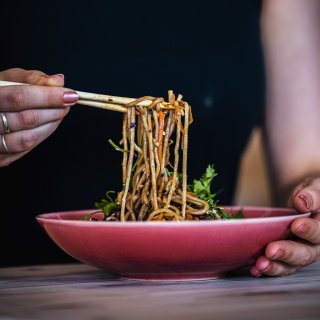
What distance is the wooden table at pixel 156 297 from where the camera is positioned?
93 cm

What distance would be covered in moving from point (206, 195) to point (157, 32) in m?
0.94

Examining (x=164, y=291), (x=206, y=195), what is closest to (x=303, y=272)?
(x=206, y=195)

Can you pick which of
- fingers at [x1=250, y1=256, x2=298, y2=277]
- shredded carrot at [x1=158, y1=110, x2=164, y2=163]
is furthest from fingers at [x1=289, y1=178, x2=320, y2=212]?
shredded carrot at [x1=158, y1=110, x2=164, y2=163]

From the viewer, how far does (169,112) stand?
1.44 meters

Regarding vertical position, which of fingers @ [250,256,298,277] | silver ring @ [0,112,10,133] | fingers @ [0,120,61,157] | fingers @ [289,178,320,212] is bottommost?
fingers @ [250,256,298,277]

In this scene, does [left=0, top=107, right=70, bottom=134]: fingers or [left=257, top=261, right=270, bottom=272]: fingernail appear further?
[left=0, top=107, right=70, bottom=134]: fingers

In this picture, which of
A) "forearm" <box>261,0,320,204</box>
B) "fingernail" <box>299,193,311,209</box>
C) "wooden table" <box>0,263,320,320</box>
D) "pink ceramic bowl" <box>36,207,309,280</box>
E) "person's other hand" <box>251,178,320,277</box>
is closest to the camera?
"wooden table" <box>0,263,320,320</box>

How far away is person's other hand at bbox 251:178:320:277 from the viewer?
1248mm

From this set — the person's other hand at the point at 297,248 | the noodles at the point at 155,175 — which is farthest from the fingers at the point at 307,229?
the noodles at the point at 155,175

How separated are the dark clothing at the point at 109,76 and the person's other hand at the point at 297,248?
0.96 meters

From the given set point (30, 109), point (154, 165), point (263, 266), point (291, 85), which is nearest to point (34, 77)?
point (30, 109)

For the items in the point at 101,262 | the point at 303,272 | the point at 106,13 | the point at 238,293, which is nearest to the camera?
the point at 238,293

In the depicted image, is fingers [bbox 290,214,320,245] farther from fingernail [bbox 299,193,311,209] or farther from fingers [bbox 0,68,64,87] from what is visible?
fingers [bbox 0,68,64,87]

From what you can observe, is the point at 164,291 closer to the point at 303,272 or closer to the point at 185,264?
the point at 185,264
